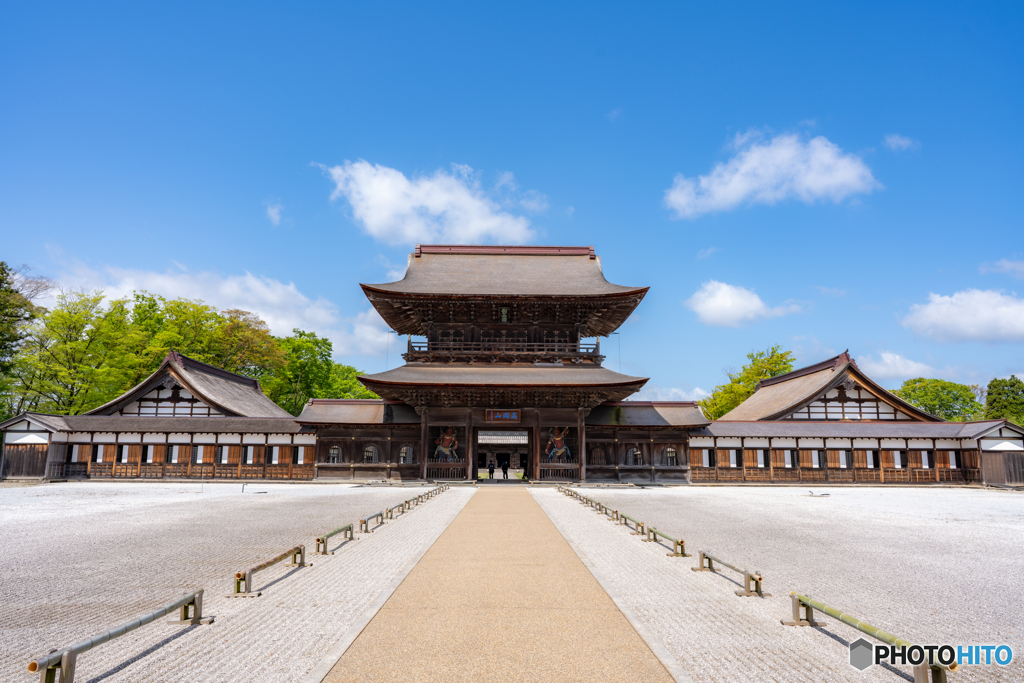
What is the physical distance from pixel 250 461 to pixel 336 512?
781 inches

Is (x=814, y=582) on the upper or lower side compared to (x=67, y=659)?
lower

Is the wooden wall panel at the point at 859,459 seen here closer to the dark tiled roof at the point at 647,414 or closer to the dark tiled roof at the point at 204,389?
the dark tiled roof at the point at 647,414

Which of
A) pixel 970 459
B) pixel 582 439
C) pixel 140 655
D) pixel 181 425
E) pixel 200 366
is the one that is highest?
pixel 200 366

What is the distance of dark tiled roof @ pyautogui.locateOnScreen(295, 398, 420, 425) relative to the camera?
106 feet

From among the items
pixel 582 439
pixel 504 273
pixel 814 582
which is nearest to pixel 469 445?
pixel 582 439

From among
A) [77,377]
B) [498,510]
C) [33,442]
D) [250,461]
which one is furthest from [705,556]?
[77,377]

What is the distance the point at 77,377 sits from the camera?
39.8m

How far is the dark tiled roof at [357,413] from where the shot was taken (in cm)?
3244

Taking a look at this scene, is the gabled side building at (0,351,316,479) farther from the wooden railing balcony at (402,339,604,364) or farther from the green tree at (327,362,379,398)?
the green tree at (327,362,379,398)

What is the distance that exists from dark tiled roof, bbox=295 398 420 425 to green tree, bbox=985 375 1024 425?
49.6m

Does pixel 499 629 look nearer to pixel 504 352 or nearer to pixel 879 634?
pixel 879 634

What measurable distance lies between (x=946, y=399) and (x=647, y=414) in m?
53.1

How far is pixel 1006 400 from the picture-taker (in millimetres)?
49719

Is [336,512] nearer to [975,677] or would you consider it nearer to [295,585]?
[295,585]
